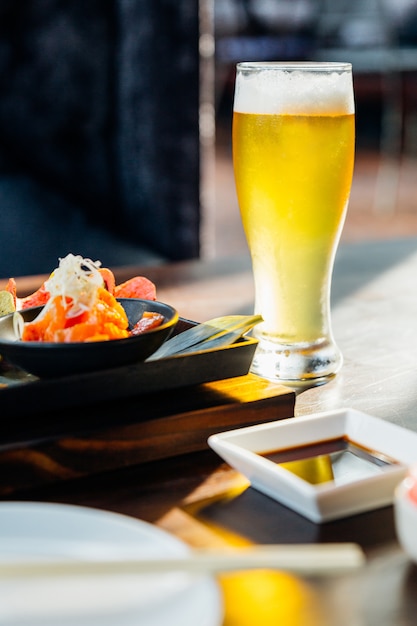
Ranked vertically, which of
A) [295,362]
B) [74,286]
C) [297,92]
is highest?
→ [297,92]

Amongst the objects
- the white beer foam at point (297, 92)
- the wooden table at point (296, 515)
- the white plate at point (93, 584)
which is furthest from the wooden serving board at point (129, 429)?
the white beer foam at point (297, 92)

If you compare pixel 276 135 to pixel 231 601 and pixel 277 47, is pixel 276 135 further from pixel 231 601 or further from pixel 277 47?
pixel 277 47

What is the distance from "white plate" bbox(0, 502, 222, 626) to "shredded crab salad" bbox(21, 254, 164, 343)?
196mm

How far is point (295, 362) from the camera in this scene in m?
0.82

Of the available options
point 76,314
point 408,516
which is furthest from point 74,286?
point 408,516

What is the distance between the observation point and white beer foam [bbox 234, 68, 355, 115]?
782 mm

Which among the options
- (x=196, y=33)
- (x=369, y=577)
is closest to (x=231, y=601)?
(x=369, y=577)

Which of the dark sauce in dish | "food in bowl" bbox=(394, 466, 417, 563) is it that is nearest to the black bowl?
the dark sauce in dish

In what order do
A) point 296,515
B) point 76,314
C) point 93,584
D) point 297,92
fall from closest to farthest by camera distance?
point 93,584, point 296,515, point 76,314, point 297,92

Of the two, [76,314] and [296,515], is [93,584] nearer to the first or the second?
[296,515]

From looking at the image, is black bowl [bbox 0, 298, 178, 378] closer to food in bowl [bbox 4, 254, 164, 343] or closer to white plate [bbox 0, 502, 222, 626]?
food in bowl [bbox 4, 254, 164, 343]

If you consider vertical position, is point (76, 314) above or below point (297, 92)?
below

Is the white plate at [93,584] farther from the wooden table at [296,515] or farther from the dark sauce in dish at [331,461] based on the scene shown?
the dark sauce in dish at [331,461]

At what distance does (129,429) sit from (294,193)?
0.29 m
